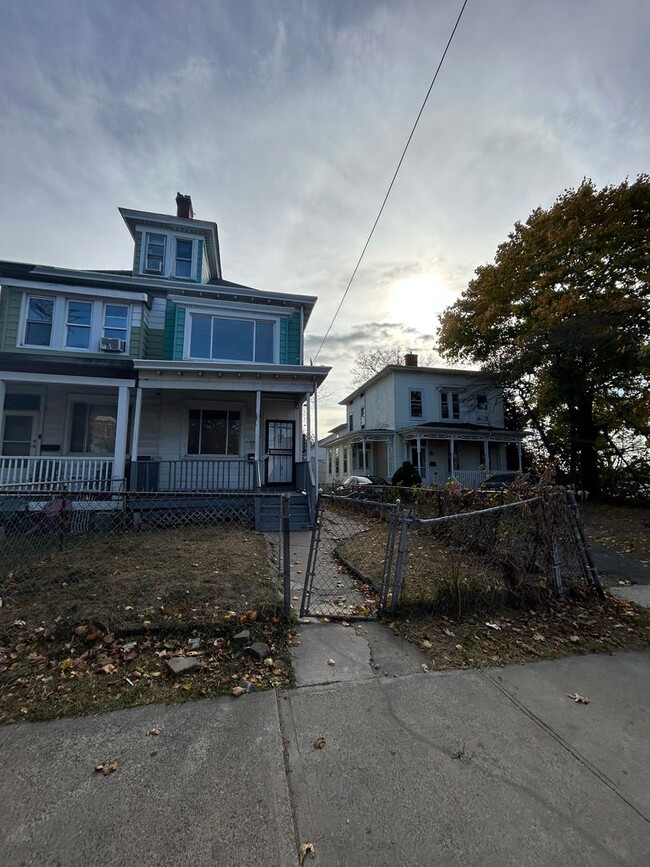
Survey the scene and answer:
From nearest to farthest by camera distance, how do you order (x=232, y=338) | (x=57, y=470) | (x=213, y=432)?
1. (x=57, y=470)
2. (x=213, y=432)
3. (x=232, y=338)

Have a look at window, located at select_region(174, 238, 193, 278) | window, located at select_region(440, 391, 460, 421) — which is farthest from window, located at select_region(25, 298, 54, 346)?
window, located at select_region(440, 391, 460, 421)

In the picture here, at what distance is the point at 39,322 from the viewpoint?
1048 cm

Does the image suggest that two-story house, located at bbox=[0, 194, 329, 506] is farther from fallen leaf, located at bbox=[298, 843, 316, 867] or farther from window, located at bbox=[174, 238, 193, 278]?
fallen leaf, located at bbox=[298, 843, 316, 867]

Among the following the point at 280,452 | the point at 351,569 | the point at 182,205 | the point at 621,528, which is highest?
the point at 182,205

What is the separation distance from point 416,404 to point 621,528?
13.6 metres

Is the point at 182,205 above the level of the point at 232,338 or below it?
above

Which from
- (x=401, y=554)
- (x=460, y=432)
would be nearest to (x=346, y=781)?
(x=401, y=554)

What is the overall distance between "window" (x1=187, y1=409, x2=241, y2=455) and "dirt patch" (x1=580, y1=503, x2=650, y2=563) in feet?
32.1

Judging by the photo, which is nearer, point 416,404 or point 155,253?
point 155,253

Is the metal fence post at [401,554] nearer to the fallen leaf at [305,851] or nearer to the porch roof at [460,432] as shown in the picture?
the fallen leaf at [305,851]

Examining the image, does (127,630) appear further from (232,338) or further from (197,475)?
(232,338)

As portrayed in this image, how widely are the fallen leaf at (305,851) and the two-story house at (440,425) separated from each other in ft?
63.6

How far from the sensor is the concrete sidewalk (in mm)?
1621

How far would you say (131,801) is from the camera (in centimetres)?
183
